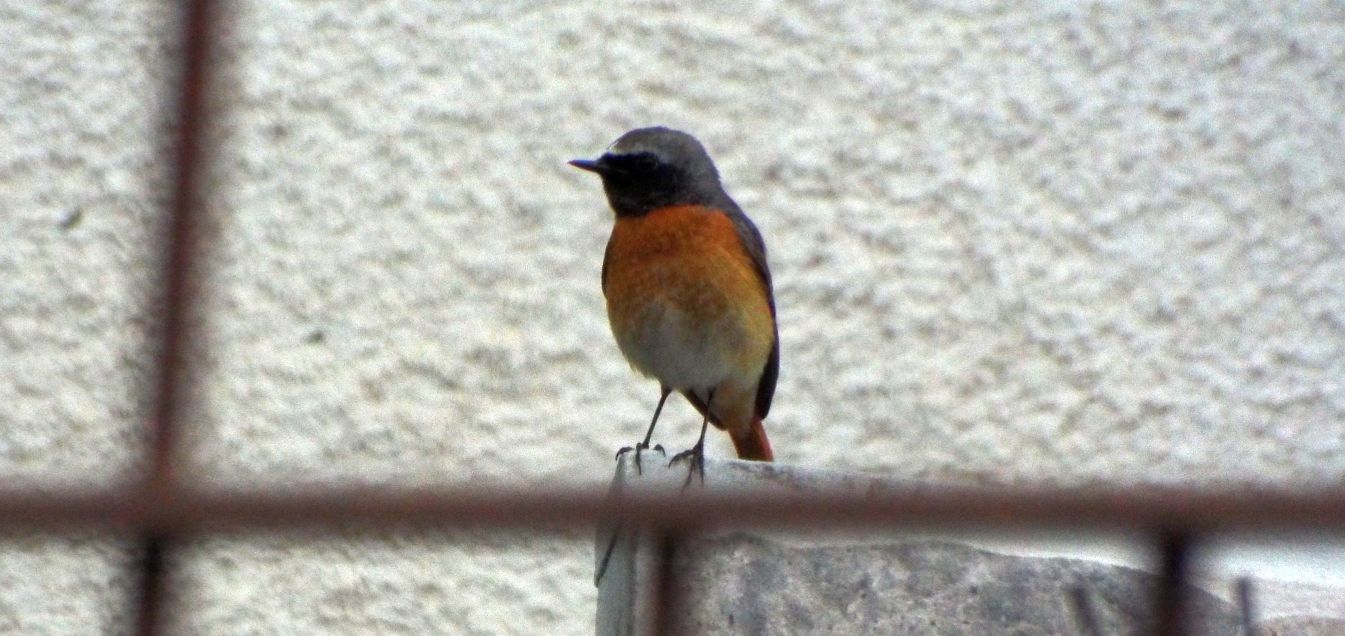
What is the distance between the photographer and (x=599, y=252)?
2.95 meters

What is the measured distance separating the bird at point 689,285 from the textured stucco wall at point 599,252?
2.1 inches

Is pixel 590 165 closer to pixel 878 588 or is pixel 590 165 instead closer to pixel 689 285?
pixel 689 285

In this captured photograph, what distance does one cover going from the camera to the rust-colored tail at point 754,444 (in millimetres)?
2885

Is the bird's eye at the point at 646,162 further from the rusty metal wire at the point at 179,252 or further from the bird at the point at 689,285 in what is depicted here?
the rusty metal wire at the point at 179,252

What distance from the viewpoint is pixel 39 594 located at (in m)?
2.60

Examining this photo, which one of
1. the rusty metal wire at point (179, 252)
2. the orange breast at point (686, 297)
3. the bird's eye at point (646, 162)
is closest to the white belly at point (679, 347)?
the orange breast at point (686, 297)

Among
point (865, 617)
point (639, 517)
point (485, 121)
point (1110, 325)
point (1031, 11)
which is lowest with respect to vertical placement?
point (639, 517)

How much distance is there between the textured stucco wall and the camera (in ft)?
8.69

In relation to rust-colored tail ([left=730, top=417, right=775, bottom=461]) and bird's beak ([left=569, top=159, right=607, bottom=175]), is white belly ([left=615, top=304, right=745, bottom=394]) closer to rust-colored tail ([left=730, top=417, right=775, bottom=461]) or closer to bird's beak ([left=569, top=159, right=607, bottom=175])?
rust-colored tail ([left=730, top=417, right=775, bottom=461])

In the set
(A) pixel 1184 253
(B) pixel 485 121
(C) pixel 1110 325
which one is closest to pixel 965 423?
(C) pixel 1110 325

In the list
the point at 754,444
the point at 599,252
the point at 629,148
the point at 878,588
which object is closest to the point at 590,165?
the point at 629,148

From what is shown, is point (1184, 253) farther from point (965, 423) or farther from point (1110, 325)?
point (965, 423)

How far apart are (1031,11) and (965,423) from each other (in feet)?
2.38

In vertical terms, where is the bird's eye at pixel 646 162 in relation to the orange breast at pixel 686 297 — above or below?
above
